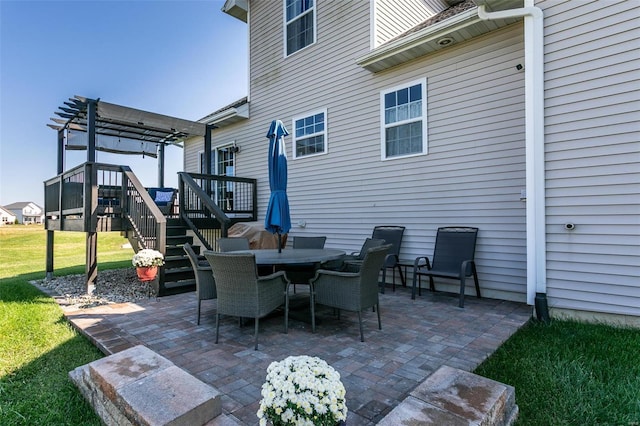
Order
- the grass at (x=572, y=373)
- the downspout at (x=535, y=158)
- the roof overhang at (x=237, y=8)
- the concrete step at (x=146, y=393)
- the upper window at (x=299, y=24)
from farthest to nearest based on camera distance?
1. the roof overhang at (x=237, y=8)
2. the upper window at (x=299, y=24)
3. the downspout at (x=535, y=158)
4. the grass at (x=572, y=373)
5. the concrete step at (x=146, y=393)

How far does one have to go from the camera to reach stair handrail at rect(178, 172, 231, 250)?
20.0 ft

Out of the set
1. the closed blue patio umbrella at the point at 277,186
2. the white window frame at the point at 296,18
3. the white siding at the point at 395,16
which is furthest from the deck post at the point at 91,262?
the white siding at the point at 395,16

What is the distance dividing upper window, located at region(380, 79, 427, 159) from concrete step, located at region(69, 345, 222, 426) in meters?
4.94

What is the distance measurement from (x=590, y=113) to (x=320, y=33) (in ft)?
18.0

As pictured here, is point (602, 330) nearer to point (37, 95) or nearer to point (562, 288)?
point (562, 288)

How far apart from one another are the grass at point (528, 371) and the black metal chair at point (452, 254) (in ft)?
4.09

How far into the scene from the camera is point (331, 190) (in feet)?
23.1

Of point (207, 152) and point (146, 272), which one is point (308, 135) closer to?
point (207, 152)

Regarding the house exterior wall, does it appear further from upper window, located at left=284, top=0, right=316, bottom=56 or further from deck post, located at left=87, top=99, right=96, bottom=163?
deck post, located at left=87, top=99, right=96, bottom=163

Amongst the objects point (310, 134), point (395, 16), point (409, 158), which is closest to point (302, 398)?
point (409, 158)

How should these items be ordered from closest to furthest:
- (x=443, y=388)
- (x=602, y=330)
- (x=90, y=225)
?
(x=443, y=388), (x=602, y=330), (x=90, y=225)

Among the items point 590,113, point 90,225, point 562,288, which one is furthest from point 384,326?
point 90,225

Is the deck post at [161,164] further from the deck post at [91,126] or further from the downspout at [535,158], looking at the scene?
the downspout at [535,158]

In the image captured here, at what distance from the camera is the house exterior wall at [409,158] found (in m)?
4.85
